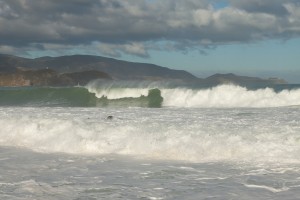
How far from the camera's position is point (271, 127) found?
12.2m

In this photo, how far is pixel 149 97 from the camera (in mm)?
31484

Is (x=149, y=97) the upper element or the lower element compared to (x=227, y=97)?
lower

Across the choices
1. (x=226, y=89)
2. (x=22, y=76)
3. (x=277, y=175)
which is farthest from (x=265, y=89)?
(x=22, y=76)

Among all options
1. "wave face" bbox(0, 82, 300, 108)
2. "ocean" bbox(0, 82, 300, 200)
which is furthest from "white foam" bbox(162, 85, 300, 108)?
"ocean" bbox(0, 82, 300, 200)

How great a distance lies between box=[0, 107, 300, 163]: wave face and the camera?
397 inches

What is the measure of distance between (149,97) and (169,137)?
20117mm

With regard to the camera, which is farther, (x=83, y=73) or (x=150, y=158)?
(x=83, y=73)

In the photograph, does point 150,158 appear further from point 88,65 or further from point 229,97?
point 88,65

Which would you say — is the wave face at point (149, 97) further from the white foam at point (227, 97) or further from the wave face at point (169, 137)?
the wave face at point (169, 137)

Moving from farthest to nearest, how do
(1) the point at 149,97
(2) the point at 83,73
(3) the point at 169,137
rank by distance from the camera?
1. (2) the point at 83,73
2. (1) the point at 149,97
3. (3) the point at 169,137

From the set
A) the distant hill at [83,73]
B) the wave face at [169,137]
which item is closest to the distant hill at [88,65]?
the distant hill at [83,73]

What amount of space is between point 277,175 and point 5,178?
429cm

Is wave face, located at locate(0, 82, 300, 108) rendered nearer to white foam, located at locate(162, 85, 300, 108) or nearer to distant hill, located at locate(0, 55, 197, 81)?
white foam, located at locate(162, 85, 300, 108)

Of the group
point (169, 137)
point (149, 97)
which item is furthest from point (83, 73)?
point (169, 137)
